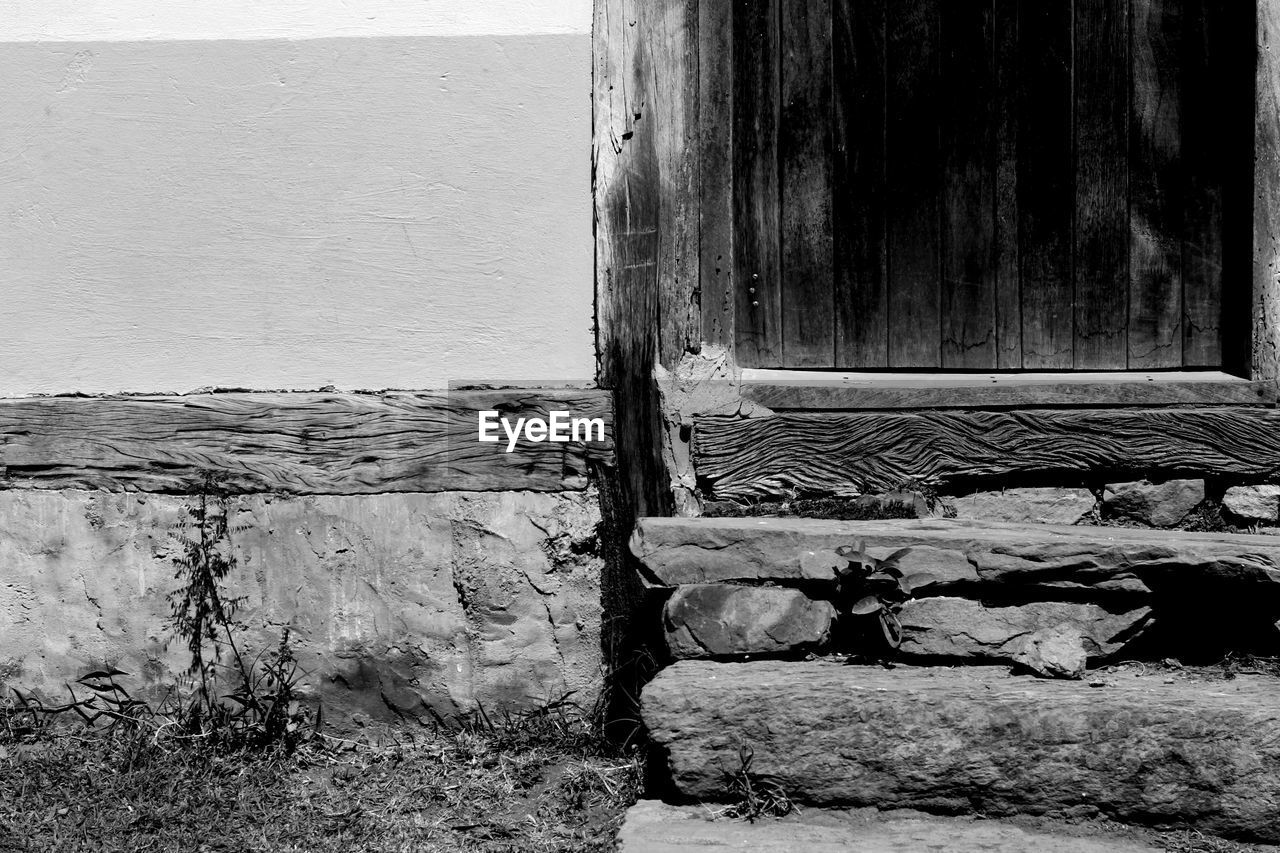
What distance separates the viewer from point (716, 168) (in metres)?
3.19

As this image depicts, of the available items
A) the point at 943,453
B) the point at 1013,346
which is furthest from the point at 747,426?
the point at 1013,346

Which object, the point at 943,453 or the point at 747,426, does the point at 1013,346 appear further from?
the point at 747,426

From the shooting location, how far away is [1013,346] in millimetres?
3309

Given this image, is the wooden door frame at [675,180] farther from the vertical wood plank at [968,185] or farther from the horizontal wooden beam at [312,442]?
the vertical wood plank at [968,185]

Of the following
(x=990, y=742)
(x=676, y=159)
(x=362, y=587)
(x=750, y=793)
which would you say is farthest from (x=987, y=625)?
(x=362, y=587)

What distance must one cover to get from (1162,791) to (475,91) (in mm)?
Answer: 2485

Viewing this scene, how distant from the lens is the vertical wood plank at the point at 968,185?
324cm

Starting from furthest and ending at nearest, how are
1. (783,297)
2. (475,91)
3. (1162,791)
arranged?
(783,297)
(475,91)
(1162,791)

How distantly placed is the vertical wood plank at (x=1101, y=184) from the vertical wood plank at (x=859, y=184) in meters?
0.60

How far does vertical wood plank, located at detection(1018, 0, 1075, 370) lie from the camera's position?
10.6 feet

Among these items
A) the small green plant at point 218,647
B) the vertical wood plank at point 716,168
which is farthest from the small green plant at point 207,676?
the vertical wood plank at point 716,168

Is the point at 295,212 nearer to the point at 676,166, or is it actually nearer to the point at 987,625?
the point at 676,166

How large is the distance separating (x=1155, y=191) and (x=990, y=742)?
1813 millimetres

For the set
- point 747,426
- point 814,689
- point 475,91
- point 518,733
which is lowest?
point 518,733
